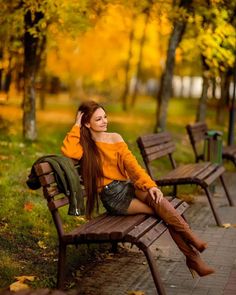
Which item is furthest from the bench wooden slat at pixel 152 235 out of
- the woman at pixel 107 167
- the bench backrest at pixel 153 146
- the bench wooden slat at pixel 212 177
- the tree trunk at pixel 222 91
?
the tree trunk at pixel 222 91

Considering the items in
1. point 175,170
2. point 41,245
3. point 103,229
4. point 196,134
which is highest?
point 196,134

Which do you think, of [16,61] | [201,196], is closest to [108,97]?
[16,61]

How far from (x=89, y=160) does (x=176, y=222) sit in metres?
0.96

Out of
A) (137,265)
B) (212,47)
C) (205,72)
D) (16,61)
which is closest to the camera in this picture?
(137,265)

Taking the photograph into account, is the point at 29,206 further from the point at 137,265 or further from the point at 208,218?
the point at 208,218

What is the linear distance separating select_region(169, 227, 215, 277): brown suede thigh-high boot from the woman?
0.32 meters

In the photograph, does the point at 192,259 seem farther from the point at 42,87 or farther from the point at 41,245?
the point at 42,87

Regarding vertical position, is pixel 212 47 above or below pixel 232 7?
below

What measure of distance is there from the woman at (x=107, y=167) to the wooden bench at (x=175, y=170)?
2.39 m

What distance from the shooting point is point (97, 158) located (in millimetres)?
5836

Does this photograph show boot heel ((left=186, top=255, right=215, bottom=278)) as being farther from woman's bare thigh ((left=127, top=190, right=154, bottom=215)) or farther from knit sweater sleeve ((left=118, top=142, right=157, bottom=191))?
knit sweater sleeve ((left=118, top=142, right=157, bottom=191))

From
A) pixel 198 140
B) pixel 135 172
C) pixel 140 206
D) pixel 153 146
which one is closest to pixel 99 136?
pixel 135 172

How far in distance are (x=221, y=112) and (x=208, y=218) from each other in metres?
17.0

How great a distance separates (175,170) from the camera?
9180 mm
